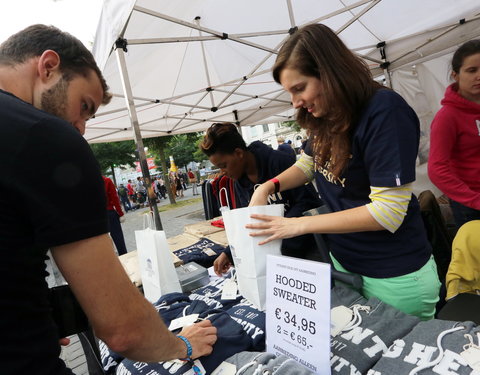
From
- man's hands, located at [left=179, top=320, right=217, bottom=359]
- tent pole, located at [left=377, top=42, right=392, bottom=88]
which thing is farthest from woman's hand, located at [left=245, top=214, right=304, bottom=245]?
tent pole, located at [left=377, top=42, right=392, bottom=88]

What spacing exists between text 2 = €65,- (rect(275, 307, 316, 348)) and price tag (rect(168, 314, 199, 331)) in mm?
420

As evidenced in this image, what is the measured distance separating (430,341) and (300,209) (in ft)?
3.41

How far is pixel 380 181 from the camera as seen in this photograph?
96 cm

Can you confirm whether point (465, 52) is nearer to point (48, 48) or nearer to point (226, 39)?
point (48, 48)

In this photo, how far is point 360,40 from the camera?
4.72 m

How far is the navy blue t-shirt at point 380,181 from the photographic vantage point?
0.94 m

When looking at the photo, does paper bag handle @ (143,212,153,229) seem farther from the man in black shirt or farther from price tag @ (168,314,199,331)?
the man in black shirt

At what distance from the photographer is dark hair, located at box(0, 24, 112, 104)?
0.83 meters

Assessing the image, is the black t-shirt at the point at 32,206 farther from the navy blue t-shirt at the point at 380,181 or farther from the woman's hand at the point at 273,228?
the navy blue t-shirt at the point at 380,181

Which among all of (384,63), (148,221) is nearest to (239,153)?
(148,221)

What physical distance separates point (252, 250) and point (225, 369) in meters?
0.41

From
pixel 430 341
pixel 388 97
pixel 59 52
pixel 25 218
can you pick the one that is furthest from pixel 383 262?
pixel 59 52

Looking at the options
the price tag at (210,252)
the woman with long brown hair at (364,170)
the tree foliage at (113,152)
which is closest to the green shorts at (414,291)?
the woman with long brown hair at (364,170)

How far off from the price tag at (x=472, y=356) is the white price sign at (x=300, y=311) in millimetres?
333
